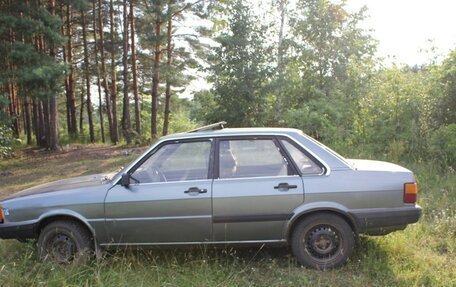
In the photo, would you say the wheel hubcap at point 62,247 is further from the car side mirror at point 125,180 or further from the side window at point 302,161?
the side window at point 302,161

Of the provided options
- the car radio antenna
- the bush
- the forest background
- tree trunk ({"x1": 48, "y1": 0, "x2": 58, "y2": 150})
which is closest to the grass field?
the forest background

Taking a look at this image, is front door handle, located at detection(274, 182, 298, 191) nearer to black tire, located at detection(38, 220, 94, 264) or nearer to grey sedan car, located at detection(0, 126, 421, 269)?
grey sedan car, located at detection(0, 126, 421, 269)

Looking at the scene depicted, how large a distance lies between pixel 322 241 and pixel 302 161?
0.92 m

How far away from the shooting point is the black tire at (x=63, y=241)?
4.48 metres

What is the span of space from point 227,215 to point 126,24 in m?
19.0

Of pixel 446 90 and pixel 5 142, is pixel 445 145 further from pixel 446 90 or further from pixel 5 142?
pixel 5 142

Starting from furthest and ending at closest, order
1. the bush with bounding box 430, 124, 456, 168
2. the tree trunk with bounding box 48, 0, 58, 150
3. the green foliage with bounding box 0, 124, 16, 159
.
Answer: the tree trunk with bounding box 48, 0, 58, 150, the green foliage with bounding box 0, 124, 16, 159, the bush with bounding box 430, 124, 456, 168

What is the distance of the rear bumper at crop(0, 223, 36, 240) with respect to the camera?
453 cm

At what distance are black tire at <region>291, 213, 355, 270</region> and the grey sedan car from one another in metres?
0.01

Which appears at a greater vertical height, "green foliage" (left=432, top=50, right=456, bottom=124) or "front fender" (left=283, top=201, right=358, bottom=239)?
"green foliage" (left=432, top=50, right=456, bottom=124)

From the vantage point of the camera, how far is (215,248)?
14.9 feet

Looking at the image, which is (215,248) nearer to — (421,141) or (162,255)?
(162,255)

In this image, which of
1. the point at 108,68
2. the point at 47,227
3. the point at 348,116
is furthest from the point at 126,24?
the point at 47,227

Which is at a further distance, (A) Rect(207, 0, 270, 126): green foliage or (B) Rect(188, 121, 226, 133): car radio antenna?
(A) Rect(207, 0, 270, 126): green foliage
